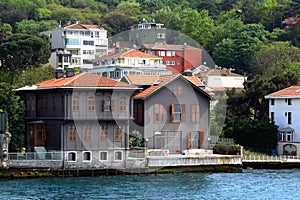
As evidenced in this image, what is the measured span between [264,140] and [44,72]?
20905 millimetres

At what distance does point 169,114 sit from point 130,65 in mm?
22223

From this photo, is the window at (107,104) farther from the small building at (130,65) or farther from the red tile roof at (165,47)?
the red tile roof at (165,47)

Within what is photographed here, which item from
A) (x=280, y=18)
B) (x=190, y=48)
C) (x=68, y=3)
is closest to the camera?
(x=190, y=48)

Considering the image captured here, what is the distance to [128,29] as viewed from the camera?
125 meters

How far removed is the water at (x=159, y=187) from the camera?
145ft

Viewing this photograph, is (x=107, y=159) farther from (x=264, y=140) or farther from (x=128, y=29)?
(x=128, y=29)

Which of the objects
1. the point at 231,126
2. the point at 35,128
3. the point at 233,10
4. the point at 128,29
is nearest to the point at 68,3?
the point at 128,29

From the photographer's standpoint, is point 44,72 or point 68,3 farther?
point 68,3

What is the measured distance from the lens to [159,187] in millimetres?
47906

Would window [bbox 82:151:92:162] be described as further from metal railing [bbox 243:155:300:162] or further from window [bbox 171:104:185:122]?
metal railing [bbox 243:155:300:162]

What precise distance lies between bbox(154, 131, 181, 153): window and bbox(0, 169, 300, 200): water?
591 cm

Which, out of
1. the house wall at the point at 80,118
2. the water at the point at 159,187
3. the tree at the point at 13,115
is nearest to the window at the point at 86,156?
the house wall at the point at 80,118

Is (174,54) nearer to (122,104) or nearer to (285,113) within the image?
(285,113)

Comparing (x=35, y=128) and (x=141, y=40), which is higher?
(x=141, y=40)
